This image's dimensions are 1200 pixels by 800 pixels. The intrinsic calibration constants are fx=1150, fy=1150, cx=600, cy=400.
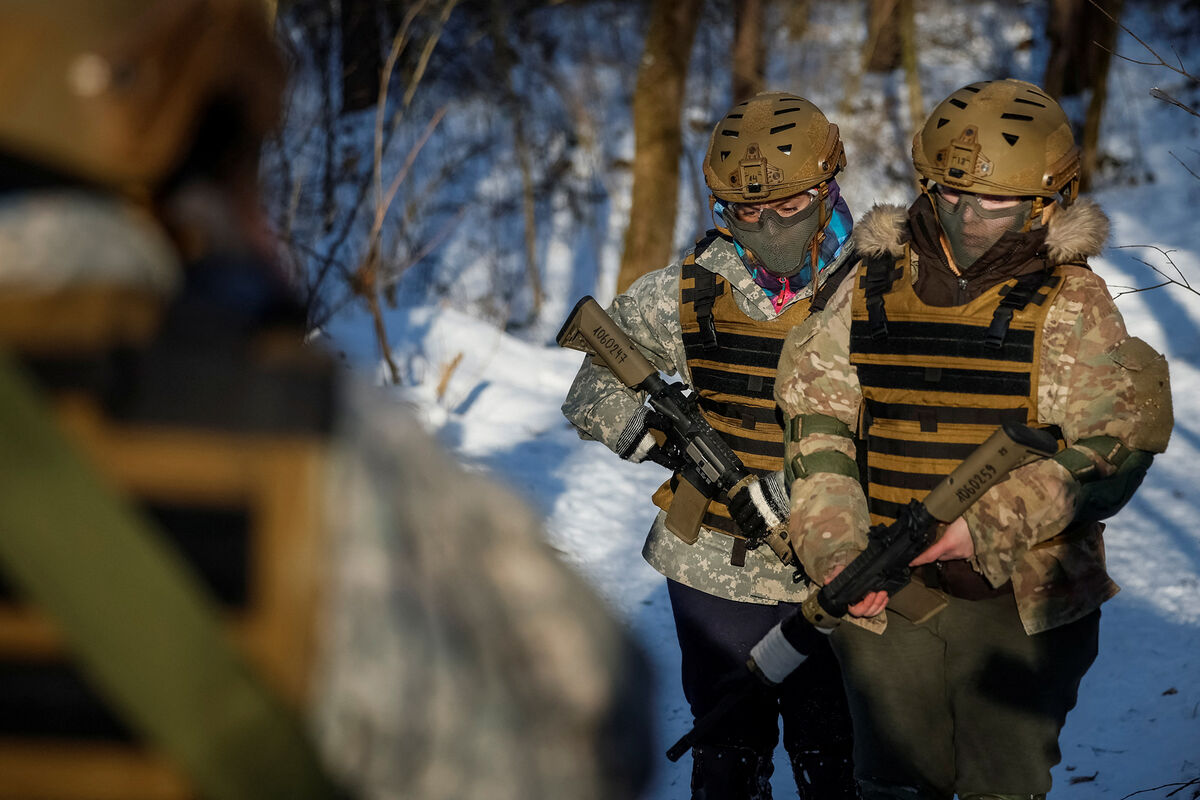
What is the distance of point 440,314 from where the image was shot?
925cm

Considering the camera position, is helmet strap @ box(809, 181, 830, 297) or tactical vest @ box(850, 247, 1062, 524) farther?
helmet strap @ box(809, 181, 830, 297)

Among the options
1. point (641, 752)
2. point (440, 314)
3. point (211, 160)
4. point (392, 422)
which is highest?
point (211, 160)

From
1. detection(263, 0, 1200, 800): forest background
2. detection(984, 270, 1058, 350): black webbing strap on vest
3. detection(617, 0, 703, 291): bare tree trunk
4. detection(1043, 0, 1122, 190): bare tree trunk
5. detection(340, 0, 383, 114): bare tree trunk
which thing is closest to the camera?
detection(984, 270, 1058, 350): black webbing strap on vest

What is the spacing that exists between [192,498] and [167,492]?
0.06 ft

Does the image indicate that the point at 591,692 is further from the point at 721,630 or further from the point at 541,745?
the point at 721,630

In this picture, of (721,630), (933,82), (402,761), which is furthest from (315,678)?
(933,82)

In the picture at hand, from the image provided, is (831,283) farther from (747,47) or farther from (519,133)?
(747,47)

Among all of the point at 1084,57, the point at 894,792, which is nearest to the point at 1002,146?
the point at 894,792

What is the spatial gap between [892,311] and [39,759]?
2.06 m

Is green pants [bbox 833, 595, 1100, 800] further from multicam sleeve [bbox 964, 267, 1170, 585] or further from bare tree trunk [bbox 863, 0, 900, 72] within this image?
bare tree trunk [bbox 863, 0, 900, 72]

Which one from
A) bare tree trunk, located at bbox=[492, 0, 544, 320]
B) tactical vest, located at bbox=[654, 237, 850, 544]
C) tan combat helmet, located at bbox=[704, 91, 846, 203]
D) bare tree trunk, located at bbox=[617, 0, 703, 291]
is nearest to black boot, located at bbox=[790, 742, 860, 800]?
tactical vest, located at bbox=[654, 237, 850, 544]

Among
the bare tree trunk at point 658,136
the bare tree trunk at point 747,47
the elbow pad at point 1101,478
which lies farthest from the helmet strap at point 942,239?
the bare tree trunk at point 747,47

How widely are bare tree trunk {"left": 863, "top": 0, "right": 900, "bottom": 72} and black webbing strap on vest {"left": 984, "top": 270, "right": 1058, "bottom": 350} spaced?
1151 centimetres

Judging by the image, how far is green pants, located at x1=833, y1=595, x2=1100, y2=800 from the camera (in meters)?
2.44
